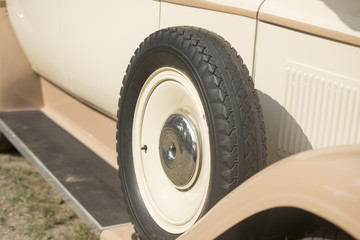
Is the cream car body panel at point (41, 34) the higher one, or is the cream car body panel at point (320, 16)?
the cream car body panel at point (320, 16)

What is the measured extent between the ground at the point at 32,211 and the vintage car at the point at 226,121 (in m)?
0.37

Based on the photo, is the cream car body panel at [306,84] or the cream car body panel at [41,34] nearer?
the cream car body panel at [306,84]

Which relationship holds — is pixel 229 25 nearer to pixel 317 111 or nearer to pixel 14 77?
pixel 317 111

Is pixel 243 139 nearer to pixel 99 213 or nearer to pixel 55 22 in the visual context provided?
pixel 99 213

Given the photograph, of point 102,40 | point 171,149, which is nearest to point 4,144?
point 102,40

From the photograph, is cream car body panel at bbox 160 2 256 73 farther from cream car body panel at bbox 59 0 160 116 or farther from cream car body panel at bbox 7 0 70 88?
cream car body panel at bbox 7 0 70 88

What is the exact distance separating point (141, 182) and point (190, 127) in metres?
0.43

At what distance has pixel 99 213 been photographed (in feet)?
8.41

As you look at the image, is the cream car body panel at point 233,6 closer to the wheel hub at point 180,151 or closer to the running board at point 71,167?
the wheel hub at point 180,151

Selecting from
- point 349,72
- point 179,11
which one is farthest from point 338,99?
point 179,11

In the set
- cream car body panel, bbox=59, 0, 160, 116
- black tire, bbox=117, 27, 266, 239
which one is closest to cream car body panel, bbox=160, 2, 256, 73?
black tire, bbox=117, 27, 266, 239

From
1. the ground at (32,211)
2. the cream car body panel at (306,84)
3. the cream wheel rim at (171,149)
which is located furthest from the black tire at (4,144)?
the cream car body panel at (306,84)

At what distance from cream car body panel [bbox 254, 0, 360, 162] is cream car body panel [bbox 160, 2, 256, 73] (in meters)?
0.04

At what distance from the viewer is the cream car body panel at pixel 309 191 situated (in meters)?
1.27
